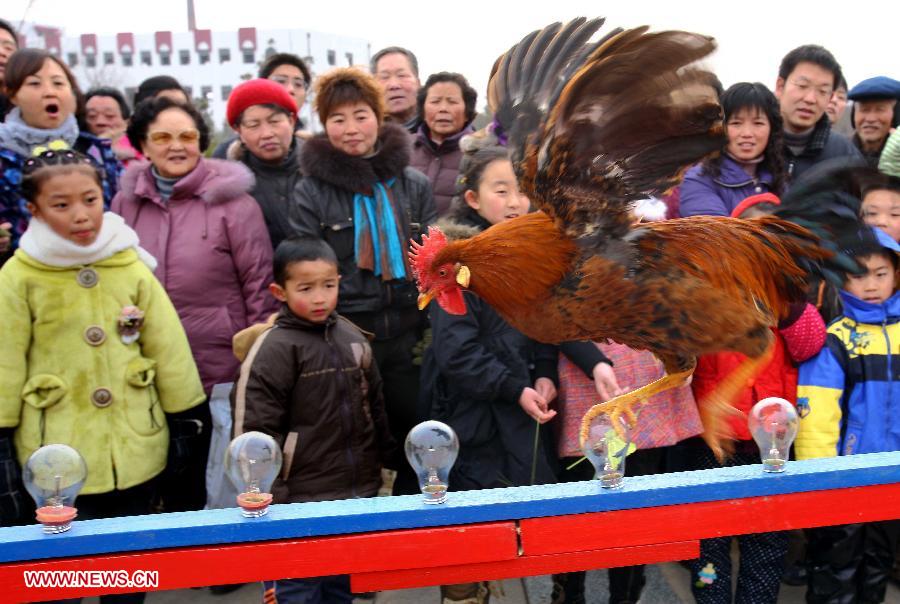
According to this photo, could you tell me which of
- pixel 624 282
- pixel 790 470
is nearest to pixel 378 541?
pixel 624 282

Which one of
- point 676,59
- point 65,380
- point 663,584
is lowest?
point 663,584

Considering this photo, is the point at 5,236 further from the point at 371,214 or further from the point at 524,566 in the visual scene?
the point at 524,566

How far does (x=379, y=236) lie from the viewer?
341 centimetres

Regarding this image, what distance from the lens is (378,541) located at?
1972 millimetres

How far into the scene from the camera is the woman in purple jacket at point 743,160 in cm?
317

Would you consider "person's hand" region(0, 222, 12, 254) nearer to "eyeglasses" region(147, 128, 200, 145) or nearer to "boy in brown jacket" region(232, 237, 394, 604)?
"eyeglasses" region(147, 128, 200, 145)

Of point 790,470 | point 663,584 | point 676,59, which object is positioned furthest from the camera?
point 663,584

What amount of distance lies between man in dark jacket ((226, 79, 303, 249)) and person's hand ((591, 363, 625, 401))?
156 cm

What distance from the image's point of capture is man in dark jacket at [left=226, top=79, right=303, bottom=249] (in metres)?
3.71

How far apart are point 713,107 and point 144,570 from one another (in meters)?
1.66

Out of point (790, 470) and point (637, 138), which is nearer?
point (637, 138)

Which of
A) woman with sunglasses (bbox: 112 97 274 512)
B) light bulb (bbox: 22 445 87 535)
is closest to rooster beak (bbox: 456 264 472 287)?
light bulb (bbox: 22 445 87 535)

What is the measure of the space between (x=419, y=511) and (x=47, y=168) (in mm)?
1861

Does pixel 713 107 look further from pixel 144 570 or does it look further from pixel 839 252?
pixel 144 570
